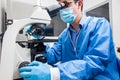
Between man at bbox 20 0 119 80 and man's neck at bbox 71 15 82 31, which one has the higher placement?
man's neck at bbox 71 15 82 31

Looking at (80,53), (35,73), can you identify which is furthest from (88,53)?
(35,73)

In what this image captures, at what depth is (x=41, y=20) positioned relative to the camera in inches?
35.5

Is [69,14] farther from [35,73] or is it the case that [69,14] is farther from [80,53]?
[35,73]

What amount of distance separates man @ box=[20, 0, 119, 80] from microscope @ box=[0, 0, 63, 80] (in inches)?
3.4

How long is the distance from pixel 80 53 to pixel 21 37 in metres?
0.44

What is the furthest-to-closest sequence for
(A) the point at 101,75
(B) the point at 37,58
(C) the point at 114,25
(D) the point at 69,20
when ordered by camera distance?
(C) the point at 114,25, (D) the point at 69,20, (A) the point at 101,75, (B) the point at 37,58

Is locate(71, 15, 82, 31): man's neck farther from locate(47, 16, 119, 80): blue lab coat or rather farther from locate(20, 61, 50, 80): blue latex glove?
locate(20, 61, 50, 80): blue latex glove

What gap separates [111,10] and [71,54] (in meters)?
1.49

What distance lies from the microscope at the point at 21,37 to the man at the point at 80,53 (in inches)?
3.4

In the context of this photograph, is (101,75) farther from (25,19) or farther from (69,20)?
(25,19)

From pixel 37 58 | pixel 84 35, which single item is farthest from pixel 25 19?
pixel 84 35

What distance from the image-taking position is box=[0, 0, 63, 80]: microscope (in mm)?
817

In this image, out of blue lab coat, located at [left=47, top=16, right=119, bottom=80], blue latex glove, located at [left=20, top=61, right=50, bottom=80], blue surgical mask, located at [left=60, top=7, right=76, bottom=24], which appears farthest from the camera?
blue surgical mask, located at [left=60, top=7, right=76, bottom=24]

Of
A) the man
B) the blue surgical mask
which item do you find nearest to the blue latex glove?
the man
